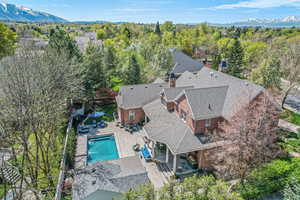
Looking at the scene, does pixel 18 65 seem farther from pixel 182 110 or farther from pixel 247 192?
pixel 247 192

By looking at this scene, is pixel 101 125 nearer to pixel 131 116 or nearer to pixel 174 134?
pixel 131 116

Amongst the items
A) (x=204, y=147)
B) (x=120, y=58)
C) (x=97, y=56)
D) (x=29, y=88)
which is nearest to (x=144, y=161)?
(x=204, y=147)

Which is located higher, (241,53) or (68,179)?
(241,53)

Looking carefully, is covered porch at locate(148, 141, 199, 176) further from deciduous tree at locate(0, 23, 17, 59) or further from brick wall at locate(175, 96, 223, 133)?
deciduous tree at locate(0, 23, 17, 59)

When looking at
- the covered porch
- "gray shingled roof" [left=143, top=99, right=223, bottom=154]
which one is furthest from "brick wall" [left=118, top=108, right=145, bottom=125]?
the covered porch

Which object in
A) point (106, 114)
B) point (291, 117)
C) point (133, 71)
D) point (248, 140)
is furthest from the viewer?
point (133, 71)

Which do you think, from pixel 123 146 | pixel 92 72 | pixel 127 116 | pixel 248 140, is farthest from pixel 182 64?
pixel 248 140

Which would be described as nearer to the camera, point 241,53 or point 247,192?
point 247,192

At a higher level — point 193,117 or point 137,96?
point 193,117
